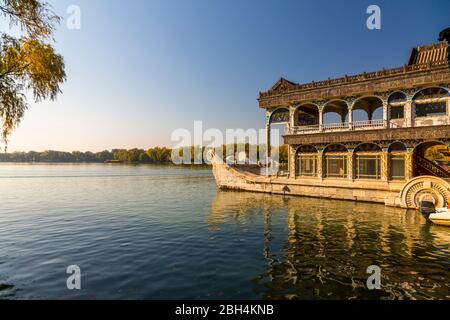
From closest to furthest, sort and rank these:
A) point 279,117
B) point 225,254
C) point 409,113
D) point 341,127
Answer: point 225,254 < point 409,113 < point 341,127 < point 279,117

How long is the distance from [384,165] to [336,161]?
162 inches

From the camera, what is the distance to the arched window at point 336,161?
2480 cm

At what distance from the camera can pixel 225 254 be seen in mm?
10359

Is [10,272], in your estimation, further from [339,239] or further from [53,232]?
[339,239]

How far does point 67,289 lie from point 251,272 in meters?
5.56

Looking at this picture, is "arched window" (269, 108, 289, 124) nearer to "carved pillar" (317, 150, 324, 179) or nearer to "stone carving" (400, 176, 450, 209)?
"carved pillar" (317, 150, 324, 179)

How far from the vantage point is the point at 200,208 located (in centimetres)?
2077

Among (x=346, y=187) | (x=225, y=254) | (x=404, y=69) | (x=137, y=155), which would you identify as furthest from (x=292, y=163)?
(x=137, y=155)

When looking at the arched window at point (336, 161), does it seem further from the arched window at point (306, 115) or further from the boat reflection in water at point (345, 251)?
the boat reflection in water at point (345, 251)

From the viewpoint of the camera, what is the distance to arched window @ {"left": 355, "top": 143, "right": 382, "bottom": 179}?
2300 centimetres

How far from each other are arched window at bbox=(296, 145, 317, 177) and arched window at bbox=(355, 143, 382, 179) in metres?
3.94

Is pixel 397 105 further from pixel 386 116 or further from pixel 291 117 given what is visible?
pixel 291 117

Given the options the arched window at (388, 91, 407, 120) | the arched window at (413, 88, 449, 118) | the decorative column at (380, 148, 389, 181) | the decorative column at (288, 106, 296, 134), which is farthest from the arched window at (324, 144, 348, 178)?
the arched window at (413, 88, 449, 118)
